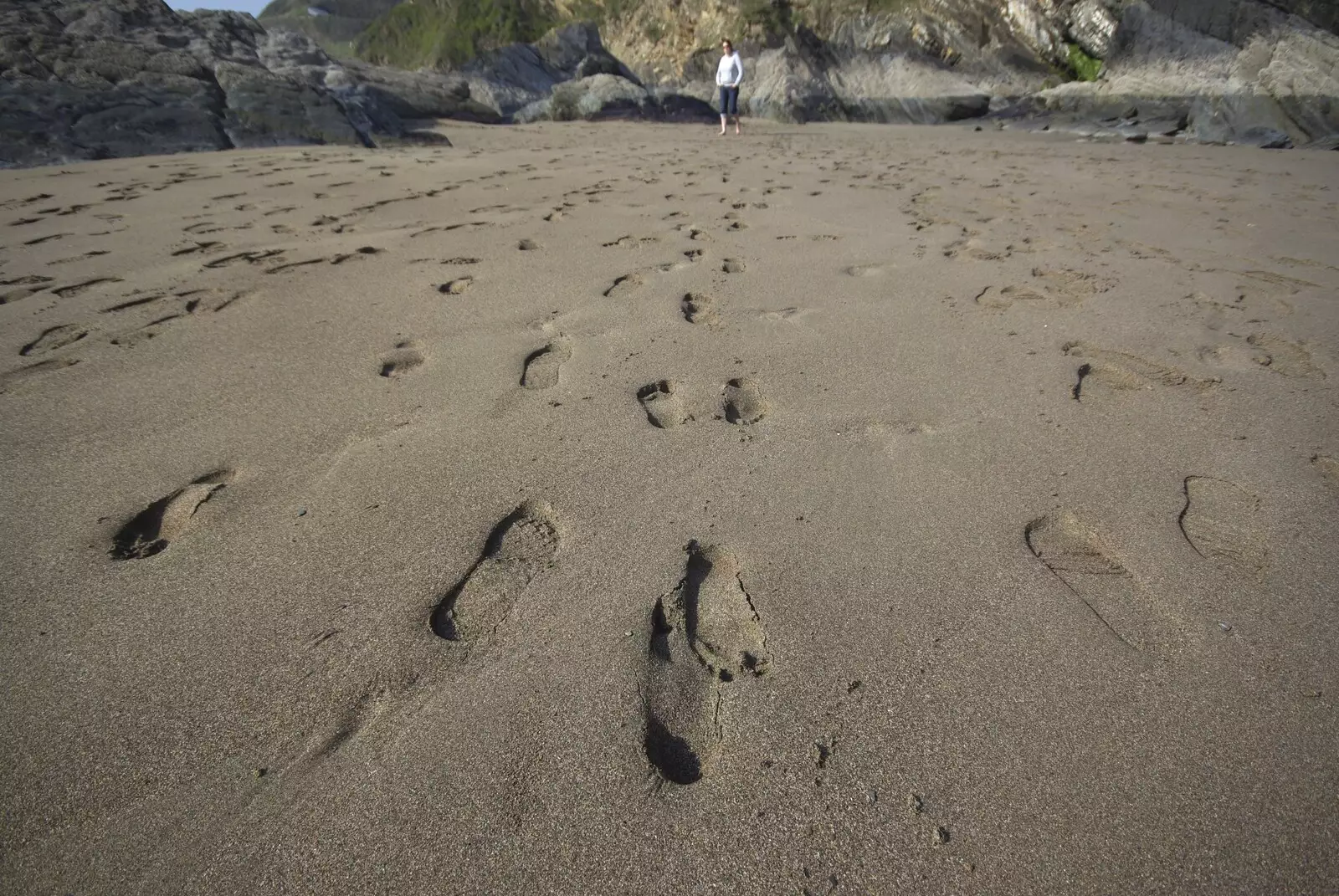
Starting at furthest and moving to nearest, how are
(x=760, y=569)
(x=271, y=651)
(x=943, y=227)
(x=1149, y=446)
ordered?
(x=943, y=227), (x=1149, y=446), (x=760, y=569), (x=271, y=651)

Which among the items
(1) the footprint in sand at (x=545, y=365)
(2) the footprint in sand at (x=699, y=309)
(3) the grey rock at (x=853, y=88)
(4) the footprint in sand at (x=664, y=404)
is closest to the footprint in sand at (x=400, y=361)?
(1) the footprint in sand at (x=545, y=365)

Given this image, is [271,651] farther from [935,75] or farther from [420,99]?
[935,75]

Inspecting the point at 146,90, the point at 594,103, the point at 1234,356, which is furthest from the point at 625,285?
the point at 594,103

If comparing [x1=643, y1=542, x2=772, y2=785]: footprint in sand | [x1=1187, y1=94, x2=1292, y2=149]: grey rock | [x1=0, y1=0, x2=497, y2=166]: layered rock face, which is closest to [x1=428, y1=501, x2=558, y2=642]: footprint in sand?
[x1=643, y1=542, x2=772, y2=785]: footprint in sand

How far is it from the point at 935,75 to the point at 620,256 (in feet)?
43.5

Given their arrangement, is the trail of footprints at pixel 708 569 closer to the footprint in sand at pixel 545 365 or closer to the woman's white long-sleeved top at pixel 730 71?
the footprint in sand at pixel 545 365

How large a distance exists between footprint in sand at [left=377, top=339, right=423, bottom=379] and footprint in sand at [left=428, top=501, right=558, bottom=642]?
87cm

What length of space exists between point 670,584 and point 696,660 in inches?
6.7

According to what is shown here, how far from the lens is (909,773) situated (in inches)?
36.5

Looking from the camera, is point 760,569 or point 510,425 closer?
point 760,569

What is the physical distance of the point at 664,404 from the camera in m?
1.82

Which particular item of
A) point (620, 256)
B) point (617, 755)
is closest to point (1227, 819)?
point (617, 755)

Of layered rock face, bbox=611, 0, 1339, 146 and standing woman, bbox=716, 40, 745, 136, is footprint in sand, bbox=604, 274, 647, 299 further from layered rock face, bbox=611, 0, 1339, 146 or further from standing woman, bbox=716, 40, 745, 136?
layered rock face, bbox=611, 0, 1339, 146

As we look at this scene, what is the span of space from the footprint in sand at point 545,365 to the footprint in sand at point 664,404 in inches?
11.7
